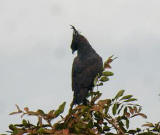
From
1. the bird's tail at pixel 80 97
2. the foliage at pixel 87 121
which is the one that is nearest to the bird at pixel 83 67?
the bird's tail at pixel 80 97

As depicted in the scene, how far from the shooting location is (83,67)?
688cm

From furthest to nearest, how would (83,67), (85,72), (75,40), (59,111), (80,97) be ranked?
(75,40) → (83,67) → (85,72) → (80,97) → (59,111)

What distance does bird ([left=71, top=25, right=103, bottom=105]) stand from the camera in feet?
20.6

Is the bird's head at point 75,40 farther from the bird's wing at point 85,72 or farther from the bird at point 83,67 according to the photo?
the bird's wing at point 85,72

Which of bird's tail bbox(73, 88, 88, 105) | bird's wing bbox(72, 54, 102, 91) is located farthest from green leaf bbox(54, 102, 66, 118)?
bird's wing bbox(72, 54, 102, 91)

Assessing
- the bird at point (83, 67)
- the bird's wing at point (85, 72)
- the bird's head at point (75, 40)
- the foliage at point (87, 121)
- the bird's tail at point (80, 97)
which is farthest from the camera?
the bird's head at point (75, 40)

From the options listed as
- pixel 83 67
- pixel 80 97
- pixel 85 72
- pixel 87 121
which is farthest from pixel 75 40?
pixel 87 121

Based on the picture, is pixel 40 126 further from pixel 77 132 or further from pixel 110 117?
pixel 110 117

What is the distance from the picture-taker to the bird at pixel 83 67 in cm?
627

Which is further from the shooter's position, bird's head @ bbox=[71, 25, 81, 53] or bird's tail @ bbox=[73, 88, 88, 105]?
bird's head @ bbox=[71, 25, 81, 53]

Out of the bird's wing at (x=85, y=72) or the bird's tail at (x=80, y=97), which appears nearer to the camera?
the bird's tail at (x=80, y=97)

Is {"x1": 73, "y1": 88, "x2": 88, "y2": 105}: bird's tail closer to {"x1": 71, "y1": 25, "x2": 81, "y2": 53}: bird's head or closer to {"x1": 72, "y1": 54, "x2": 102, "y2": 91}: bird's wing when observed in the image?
{"x1": 72, "y1": 54, "x2": 102, "y2": 91}: bird's wing

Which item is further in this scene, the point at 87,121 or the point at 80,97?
the point at 80,97

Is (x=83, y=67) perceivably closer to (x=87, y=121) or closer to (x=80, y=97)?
(x=80, y=97)
